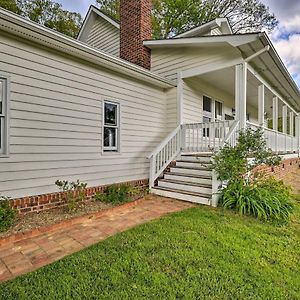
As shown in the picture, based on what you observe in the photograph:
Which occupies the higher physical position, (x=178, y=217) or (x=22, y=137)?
(x=22, y=137)

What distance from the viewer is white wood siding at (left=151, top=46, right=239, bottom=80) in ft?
24.3

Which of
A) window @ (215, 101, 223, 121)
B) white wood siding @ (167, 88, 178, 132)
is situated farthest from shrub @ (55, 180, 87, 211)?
window @ (215, 101, 223, 121)

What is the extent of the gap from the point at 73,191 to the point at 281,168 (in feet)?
31.7

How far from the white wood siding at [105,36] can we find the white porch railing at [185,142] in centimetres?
596

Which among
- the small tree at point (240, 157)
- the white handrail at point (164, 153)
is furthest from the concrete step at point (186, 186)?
the small tree at point (240, 157)

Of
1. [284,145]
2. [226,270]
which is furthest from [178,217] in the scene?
[284,145]

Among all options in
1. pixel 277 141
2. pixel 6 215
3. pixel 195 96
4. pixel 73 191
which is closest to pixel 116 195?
pixel 73 191

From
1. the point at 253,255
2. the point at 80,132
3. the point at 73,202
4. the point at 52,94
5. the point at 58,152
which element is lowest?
the point at 253,255

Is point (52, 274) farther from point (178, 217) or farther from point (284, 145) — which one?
point (284, 145)

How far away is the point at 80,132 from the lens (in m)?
5.58

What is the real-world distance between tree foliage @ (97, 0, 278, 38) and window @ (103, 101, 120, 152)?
47.1 ft

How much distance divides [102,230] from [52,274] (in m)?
1.44

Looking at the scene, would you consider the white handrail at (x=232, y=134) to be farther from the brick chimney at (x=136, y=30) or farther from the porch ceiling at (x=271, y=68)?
the brick chimney at (x=136, y=30)

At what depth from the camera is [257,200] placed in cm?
505
